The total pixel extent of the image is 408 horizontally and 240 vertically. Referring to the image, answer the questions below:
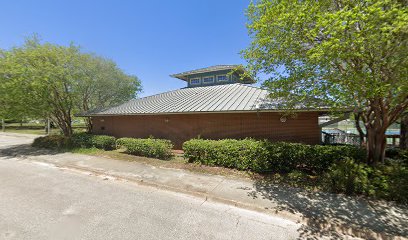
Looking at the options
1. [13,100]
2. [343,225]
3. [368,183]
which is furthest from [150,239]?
[13,100]

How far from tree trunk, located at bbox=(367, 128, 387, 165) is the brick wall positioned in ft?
A: 8.77

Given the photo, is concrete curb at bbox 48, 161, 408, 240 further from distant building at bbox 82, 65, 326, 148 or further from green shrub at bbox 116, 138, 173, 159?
distant building at bbox 82, 65, 326, 148

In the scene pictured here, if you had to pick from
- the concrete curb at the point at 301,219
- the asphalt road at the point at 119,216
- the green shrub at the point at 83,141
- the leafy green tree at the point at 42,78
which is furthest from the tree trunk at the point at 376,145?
the leafy green tree at the point at 42,78

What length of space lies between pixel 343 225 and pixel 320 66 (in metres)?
3.92

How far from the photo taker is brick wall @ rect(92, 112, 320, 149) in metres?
9.02

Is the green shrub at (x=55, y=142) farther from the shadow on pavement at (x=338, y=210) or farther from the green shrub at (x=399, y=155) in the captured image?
the green shrub at (x=399, y=155)

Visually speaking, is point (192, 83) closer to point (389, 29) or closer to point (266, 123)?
point (266, 123)

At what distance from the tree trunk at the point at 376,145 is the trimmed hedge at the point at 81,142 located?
13.6m

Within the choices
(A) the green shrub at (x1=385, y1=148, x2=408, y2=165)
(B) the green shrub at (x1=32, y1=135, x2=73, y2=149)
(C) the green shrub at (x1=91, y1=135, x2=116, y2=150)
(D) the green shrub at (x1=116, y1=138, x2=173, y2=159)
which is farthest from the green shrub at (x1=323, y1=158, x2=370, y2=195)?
(B) the green shrub at (x1=32, y1=135, x2=73, y2=149)

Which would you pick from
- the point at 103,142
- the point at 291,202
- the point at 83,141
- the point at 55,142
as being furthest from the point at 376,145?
the point at 55,142

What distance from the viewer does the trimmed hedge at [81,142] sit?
12.5 metres

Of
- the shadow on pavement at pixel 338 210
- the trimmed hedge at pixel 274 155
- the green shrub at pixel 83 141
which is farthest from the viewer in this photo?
the green shrub at pixel 83 141

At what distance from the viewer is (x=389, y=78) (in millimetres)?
4398

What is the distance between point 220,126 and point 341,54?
6.89m
